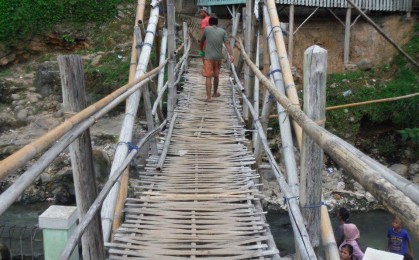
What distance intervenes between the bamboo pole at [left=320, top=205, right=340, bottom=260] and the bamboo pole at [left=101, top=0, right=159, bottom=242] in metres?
1.20

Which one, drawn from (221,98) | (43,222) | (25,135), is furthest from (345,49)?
(43,222)

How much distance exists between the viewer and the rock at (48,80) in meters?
11.8

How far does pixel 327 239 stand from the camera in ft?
6.30

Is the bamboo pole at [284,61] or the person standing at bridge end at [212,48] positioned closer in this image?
the bamboo pole at [284,61]

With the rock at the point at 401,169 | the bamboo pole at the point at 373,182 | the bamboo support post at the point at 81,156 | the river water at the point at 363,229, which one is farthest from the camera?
the rock at the point at 401,169

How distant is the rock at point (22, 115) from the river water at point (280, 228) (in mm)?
2823

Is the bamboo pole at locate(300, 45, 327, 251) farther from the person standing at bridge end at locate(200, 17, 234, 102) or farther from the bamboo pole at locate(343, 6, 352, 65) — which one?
the bamboo pole at locate(343, 6, 352, 65)

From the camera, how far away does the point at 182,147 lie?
4.39 meters

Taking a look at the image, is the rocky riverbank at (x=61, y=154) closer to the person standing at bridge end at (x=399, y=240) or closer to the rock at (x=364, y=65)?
the rock at (x=364, y=65)

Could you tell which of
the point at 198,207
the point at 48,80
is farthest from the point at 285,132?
the point at 48,80

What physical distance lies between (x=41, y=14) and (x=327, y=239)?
13120 mm

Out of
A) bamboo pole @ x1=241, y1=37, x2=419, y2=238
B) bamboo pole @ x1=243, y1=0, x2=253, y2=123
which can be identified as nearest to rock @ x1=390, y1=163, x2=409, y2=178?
bamboo pole @ x1=243, y1=0, x2=253, y2=123

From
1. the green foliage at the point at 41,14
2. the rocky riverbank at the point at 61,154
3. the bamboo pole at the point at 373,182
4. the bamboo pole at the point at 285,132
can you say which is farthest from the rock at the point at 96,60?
the bamboo pole at the point at 373,182

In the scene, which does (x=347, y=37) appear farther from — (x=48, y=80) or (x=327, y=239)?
Result: (x=327, y=239)
